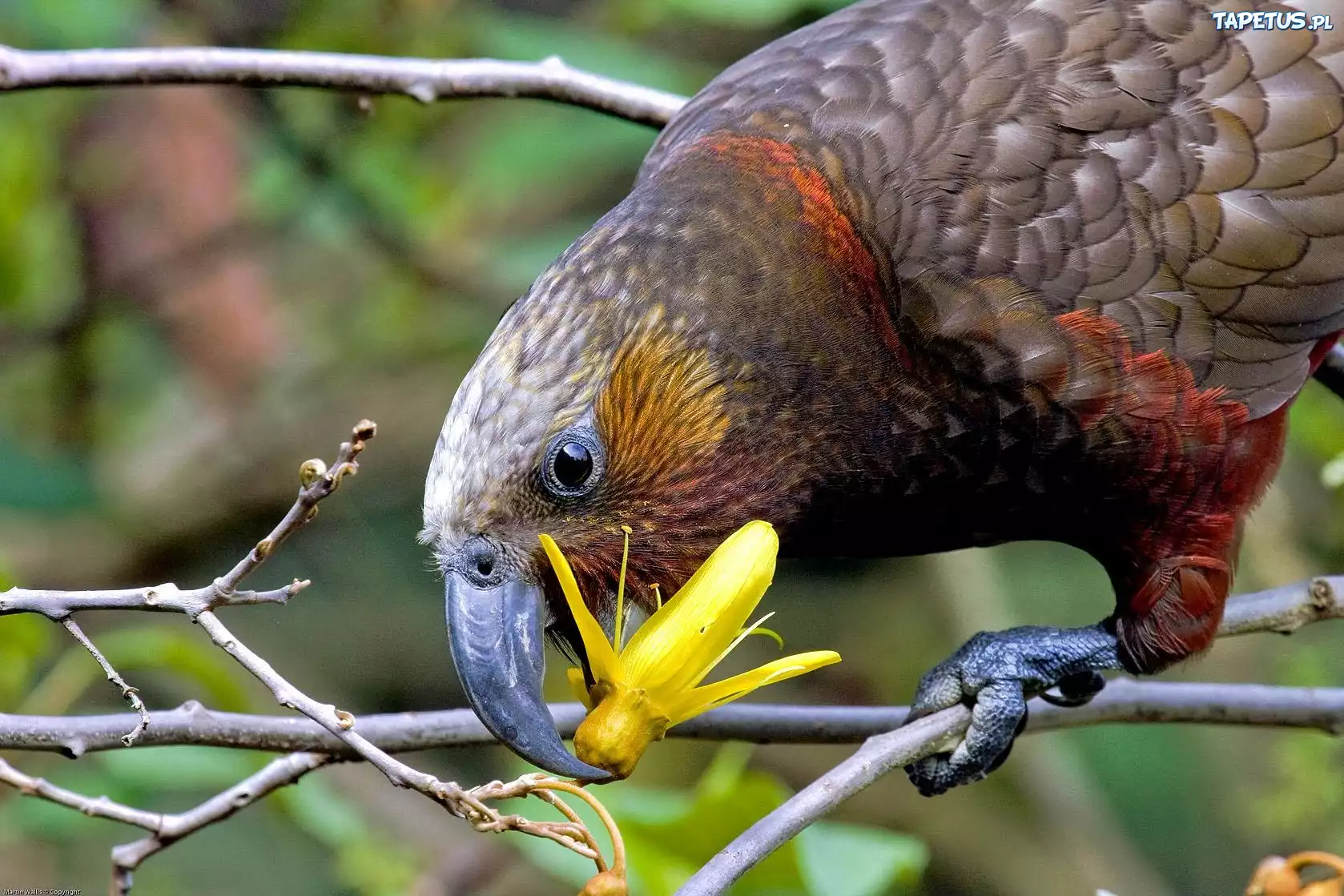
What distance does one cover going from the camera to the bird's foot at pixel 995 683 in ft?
8.09

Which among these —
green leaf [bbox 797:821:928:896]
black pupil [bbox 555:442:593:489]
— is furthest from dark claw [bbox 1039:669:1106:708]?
black pupil [bbox 555:442:593:489]

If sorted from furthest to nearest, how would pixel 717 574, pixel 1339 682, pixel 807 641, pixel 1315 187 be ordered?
1. pixel 807 641
2. pixel 1339 682
3. pixel 1315 187
4. pixel 717 574

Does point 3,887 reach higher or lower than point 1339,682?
higher

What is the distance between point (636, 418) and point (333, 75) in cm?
95

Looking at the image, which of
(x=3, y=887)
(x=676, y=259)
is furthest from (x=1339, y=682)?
(x=3, y=887)

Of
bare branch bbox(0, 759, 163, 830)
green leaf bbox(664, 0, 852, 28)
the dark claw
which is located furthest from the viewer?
green leaf bbox(664, 0, 852, 28)

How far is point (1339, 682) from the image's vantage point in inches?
184

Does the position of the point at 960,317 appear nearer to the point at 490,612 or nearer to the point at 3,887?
the point at 490,612

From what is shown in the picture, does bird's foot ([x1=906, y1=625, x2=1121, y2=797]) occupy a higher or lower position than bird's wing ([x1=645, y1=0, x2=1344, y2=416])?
lower

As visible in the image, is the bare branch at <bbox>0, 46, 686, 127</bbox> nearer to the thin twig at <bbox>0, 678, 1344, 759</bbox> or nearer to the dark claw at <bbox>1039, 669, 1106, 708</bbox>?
the thin twig at <bbox>0, 678, 1344, 759</bbox>

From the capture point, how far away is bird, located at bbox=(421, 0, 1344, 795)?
208 centimetres

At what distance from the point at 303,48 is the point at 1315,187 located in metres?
2.69

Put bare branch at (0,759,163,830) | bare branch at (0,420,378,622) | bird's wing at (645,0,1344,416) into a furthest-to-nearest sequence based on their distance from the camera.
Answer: bird's wing at (645,0,1344,416)
bare branch at (0,759,163,830)
bare branch at (0,420,378,622)

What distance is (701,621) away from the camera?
185cm
